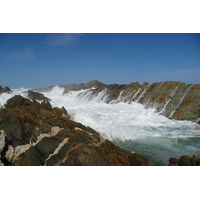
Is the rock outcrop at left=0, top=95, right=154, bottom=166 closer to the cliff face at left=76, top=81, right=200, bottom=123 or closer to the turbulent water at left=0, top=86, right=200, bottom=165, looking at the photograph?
the turbulent water at left=0, top=86, right=200, bottom=165

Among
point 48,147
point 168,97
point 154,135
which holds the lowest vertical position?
point 48,147

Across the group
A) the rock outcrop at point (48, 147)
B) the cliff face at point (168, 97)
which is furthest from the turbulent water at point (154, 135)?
the rock outcrop at point (48, 147)

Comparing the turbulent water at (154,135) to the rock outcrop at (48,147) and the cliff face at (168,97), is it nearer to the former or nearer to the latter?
the cliff face at (168,97)

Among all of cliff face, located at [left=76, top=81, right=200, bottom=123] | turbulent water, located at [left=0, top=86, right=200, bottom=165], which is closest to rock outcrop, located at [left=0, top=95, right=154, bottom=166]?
turbulent water, located at [left=0, top=86, right=200, bottom=165]

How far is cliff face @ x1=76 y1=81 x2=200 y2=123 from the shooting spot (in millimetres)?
13542

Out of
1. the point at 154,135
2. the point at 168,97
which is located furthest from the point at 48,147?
the point at 168,97

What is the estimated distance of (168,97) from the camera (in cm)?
1609

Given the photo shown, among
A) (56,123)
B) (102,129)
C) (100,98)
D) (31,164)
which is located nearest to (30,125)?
(56,123)

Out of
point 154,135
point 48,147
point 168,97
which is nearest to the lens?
point 48,147

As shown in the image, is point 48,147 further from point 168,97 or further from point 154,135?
point 168,97

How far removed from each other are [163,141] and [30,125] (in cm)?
791

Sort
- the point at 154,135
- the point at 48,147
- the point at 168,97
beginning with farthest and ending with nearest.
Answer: the point at 168,97 → the point at 154,135 → the point at 48,147

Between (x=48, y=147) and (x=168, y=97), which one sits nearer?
(x=48, y=147)

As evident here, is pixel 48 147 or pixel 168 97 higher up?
pixel 168 97
